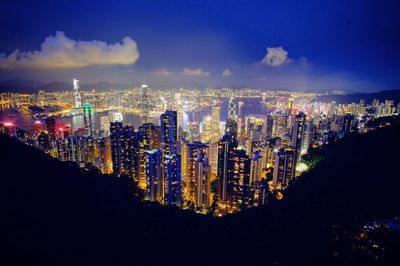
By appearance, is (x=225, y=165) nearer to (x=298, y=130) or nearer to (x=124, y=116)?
(x=298, y=130)

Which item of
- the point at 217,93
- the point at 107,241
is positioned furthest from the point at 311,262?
the point at 217,93

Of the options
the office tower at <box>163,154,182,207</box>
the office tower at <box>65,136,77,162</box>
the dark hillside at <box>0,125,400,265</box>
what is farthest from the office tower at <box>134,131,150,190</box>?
the office tower at <box>65,136,77,162</box>

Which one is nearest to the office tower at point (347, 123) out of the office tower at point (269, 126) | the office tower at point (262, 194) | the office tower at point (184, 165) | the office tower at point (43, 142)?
the office tower at point (269, 126)

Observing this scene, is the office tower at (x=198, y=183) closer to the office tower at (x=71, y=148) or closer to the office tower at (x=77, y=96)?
the office tower at (x=71, y=148)

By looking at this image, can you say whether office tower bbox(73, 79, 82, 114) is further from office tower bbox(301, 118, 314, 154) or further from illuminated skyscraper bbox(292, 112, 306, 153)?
office tower bbox(301, 118, 314, 154)

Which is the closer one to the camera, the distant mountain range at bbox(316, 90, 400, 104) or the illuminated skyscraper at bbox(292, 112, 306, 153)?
the illuminated skyscraper at bbox(292, 112, 306, 153)

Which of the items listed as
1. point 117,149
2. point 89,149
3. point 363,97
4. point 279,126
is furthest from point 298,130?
point 363,97
